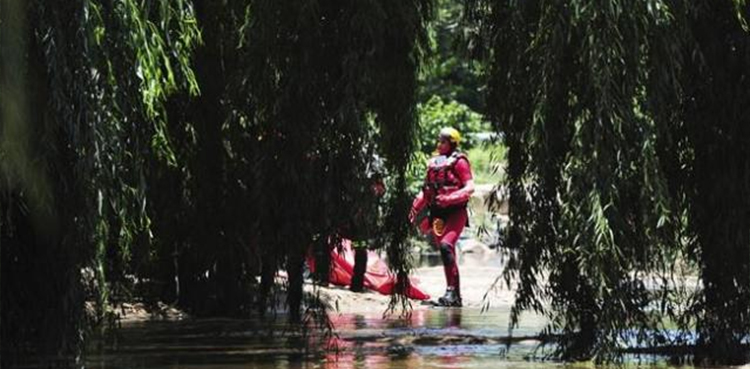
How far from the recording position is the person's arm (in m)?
17.4

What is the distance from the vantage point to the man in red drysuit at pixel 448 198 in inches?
684

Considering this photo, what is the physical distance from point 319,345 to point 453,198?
4783 millimetres

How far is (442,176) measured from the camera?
57.0ft

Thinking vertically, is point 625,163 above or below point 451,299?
above

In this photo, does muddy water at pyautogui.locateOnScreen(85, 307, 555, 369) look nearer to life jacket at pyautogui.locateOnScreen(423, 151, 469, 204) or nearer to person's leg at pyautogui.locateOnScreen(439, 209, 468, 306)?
person's leg at pyautogui.locateOnScreen(439, 209, 468, 306)

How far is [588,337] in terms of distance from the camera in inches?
437

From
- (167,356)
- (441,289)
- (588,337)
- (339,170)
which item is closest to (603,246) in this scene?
(588,337)

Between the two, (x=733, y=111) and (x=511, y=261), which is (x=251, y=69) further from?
(x=733, y=111)

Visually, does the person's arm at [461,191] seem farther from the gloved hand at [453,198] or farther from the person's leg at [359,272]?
the person's leg at [359,272]

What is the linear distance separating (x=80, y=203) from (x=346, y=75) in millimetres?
2697

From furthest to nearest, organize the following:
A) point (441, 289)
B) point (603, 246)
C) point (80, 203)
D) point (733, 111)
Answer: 1. point (441, 289)
2. point (733, 111)
3. point (603, 246)
4. point (80, 203)

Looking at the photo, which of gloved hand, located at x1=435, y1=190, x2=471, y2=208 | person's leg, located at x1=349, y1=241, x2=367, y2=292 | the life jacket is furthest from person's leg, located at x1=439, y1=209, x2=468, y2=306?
person's leg, located at x1=349, y1=241, x2=367, y2=292

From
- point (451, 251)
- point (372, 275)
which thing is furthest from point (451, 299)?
point (372, 275)

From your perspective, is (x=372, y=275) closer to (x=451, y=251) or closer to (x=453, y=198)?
(x=451, y=251)
